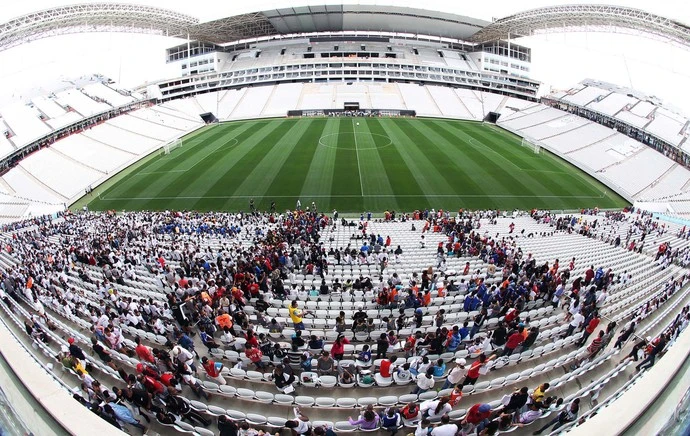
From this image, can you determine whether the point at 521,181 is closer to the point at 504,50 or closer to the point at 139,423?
the point at 139,423

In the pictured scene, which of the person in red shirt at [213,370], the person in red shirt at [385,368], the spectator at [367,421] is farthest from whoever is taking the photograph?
the person in red shirt at [213,370]

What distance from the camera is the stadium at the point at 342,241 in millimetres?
6543

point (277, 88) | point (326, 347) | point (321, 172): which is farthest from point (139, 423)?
point (277, 88)

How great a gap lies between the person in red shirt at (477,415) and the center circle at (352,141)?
115 feet

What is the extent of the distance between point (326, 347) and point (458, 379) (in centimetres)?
288

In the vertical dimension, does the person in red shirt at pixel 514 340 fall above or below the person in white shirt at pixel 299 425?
above

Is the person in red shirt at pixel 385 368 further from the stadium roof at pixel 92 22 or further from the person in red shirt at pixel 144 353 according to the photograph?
the stadium roof at pixel 92 22

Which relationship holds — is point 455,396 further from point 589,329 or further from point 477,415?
point 589,329

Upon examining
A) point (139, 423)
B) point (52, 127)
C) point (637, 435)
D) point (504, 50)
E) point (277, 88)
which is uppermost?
point (504, 50)

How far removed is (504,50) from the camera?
70688mm

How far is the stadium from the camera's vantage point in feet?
21.5

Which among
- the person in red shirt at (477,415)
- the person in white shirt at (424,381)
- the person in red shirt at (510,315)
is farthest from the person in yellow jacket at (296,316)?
the person in red shirt at (510,315)

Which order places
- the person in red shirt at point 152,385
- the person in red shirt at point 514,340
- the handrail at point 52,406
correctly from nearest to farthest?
the handrail at point 52,406
the person in red shirt at point 152,385
the person in red shirt at point 514,340

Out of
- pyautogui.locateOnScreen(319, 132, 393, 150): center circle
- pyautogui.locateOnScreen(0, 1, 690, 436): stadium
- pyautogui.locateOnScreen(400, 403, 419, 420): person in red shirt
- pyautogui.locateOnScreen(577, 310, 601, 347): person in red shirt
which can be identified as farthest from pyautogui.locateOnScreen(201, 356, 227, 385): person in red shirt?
pyautogui.locateOnScreen(319, 132, 393, 150): center circle
